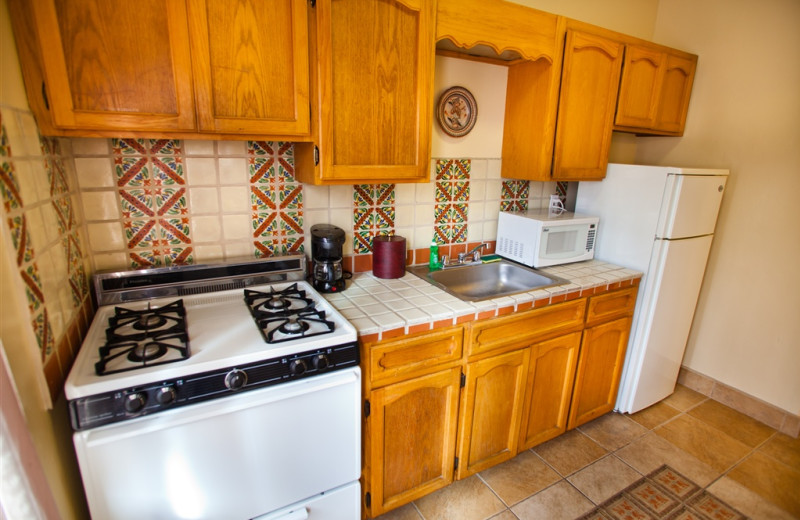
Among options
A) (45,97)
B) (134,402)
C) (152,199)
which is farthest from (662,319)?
(45,97)

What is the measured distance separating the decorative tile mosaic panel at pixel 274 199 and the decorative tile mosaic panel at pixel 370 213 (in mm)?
270

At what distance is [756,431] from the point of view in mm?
2297

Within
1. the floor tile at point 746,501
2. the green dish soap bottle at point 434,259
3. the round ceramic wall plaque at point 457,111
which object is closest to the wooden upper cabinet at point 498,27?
the round ceramic wall plaque at point 457,111

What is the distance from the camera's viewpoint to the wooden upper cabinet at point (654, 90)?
213 cm

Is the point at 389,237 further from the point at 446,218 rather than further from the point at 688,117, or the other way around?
the point at 688,117

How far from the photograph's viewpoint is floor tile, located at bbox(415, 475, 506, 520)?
1.71 m

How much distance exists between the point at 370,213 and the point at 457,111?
0.72 m

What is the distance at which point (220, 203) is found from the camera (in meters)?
1.63

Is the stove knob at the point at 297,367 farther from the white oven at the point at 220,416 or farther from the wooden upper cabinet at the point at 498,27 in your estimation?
the wooden upper cabinet at the point at 498,27

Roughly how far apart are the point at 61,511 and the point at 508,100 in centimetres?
242

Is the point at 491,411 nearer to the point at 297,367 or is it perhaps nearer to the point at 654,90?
the point at 297,367

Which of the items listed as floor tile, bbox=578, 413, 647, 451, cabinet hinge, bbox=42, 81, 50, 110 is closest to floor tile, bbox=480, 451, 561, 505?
floor tile, bbox=578, 413, 647, 451

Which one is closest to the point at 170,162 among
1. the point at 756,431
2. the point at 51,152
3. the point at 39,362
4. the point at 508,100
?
the point at 51,152

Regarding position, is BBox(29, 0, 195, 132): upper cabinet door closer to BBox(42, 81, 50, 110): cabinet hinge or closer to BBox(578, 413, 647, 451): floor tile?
BBox(42, 81, 50, 110): cabinet hinge
